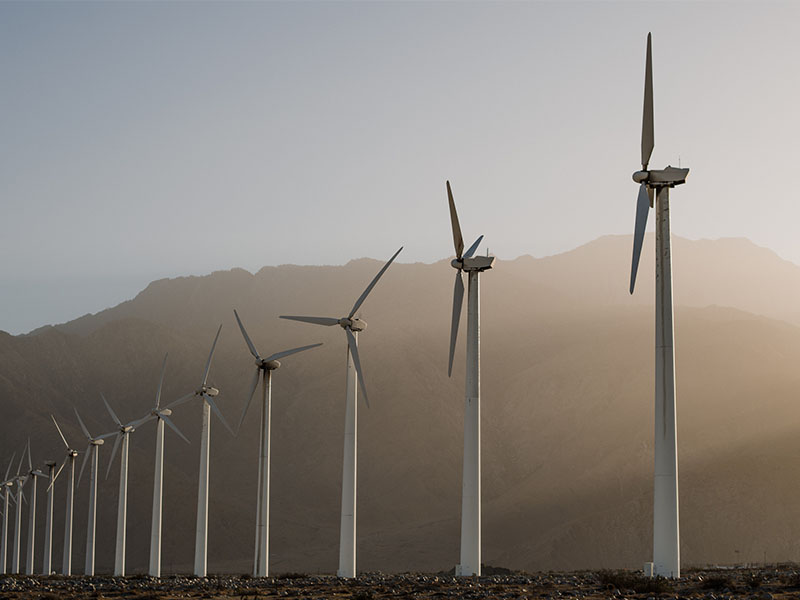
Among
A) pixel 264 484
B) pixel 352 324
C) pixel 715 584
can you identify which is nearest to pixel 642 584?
pixel 715 584

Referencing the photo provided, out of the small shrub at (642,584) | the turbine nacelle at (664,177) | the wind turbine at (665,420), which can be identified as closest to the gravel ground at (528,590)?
the small shrub at (642,584)

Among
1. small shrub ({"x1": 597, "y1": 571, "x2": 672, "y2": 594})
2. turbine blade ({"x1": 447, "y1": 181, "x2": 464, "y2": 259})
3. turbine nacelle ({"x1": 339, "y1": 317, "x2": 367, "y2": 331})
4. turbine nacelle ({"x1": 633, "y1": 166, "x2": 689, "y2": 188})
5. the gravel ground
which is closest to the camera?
the gravel ground

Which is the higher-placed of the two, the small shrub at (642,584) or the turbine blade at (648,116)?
the turbine blade at (648,116)

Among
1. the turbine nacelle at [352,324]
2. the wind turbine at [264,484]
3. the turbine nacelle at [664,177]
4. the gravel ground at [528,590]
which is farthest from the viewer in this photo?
the wind turbine at [264,484]

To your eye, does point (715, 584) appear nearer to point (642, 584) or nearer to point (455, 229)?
point (642, 584)

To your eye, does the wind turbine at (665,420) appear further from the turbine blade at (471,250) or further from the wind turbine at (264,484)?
the wind turbine at (264,484)

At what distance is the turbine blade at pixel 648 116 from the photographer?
4312cm

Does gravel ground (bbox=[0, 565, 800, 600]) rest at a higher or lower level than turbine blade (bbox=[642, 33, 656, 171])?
lower

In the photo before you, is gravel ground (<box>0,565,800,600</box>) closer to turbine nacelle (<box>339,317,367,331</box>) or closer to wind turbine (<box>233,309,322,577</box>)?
turbine nacelle (<box>339,317,367,331</box>)

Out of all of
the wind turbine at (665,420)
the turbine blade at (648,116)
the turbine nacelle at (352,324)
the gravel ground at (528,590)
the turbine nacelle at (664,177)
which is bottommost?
the gravel ground at (528,590)

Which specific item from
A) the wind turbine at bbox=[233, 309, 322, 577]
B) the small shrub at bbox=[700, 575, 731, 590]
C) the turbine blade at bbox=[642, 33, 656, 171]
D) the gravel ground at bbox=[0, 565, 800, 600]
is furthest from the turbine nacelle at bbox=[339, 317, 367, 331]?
the small shrub at bbox=[700, 575, 731, 590]

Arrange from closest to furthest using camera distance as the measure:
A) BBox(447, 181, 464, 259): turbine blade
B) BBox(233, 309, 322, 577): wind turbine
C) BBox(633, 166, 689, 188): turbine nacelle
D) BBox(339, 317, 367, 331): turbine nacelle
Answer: BBox(633, 166, 689, 188): turbine nacelle < BBox(447, 181, 464, 259): turbine blade < BBox(339, 317, 367, 331): turbine nacelle < BBox(233, 309, 322, 577): wind turbine

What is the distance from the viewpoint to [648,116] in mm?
43781

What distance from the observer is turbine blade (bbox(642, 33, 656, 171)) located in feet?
141
